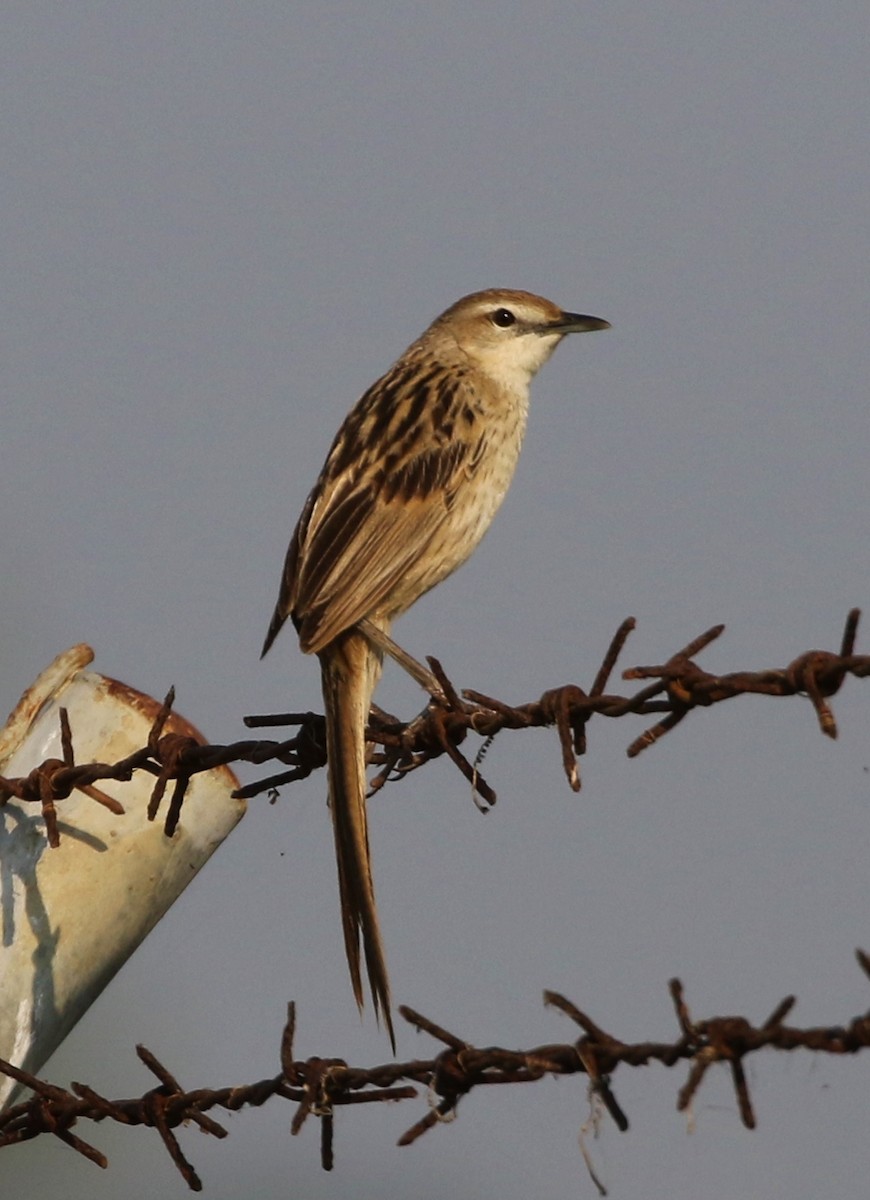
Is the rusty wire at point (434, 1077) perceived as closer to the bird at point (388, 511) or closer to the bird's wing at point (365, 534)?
the bird at point (388, 511)

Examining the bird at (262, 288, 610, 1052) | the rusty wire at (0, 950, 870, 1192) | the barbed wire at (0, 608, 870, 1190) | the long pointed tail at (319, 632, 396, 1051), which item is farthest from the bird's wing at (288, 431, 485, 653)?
the rusty wire at (0, 950, 870, 1192)

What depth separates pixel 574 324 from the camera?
7.43 meters

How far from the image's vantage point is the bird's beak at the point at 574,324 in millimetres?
7406

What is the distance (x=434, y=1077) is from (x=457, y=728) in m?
1.08

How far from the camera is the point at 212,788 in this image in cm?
445

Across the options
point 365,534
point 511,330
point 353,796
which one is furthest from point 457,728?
point 511,330

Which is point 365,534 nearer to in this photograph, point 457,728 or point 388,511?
point 388,511

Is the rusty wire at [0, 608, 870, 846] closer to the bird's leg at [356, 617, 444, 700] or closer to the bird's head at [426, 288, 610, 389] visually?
the bird's leg at [356, 617, 444, 700]

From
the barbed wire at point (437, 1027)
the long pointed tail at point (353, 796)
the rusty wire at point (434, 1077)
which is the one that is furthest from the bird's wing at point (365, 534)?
the rusty wire at point (434, 1077)

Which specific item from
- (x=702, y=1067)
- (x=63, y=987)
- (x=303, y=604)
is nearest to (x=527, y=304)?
(x=303, y=604)

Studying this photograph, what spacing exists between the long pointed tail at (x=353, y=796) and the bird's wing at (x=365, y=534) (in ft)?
0.42

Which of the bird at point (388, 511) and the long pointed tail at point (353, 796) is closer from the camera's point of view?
the long pointed tail at point (353, 796)

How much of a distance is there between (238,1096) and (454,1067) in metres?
0.70

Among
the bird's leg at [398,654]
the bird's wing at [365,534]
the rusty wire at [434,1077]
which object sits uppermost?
the bird's wing at [365,534]
